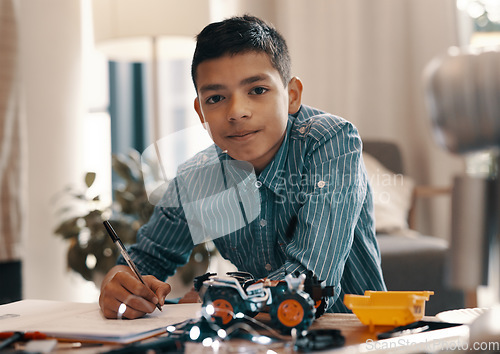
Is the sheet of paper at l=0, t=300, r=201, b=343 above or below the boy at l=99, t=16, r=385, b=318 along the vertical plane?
below

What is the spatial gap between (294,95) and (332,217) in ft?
1.22

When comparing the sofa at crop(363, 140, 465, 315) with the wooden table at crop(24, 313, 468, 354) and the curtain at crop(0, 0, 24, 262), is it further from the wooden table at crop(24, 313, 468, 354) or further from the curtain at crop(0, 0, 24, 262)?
the curtain at crop(0, 0, 24, 262)

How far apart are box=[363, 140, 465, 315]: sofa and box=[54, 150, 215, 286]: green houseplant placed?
27.4 inches

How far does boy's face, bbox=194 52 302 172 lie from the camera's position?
1.01 m

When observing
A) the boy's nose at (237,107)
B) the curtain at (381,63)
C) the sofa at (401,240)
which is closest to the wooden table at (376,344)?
the boy's nose at (237,107)

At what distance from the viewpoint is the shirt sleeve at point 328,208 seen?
874mm

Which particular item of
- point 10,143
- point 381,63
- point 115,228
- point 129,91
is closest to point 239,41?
point 115,228

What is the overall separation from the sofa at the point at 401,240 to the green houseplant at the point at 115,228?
70 cm

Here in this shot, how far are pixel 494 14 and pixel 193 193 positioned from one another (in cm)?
229

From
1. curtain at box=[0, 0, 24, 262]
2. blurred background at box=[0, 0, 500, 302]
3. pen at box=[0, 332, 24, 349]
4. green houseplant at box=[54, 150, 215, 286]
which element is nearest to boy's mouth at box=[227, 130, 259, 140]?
pen at box=[0, 332, 24, 349]

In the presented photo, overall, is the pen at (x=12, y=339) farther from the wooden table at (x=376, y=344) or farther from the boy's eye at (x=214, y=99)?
the boy's eye at (x=214, y=99)

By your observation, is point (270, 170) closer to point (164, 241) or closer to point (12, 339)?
point (164, 241)

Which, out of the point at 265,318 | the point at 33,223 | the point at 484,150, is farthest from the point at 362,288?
the point at 33,223

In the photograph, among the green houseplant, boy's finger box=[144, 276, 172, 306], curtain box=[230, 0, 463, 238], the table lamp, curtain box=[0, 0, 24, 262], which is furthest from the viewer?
curtain box=[230, 0, 463, 238]
